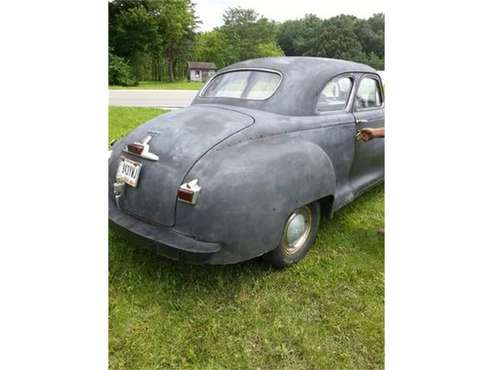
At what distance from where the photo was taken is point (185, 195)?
1.87 m

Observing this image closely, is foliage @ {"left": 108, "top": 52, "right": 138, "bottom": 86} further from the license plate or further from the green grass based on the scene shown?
the license plate

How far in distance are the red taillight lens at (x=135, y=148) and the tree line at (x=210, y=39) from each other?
54cm

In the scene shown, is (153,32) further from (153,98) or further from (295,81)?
(295,81)

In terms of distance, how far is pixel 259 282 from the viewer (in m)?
2.32

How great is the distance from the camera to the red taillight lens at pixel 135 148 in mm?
2137

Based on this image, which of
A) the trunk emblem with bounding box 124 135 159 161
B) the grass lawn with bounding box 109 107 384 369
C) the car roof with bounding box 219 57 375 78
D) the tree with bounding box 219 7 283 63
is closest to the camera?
the grass lawn with bounding box 109 107 384 369

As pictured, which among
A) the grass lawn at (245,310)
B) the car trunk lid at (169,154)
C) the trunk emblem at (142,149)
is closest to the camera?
the grass lawn at (245,310)

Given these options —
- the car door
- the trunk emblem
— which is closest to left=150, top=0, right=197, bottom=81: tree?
the trunk emblem

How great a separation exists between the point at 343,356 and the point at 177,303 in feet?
3.25

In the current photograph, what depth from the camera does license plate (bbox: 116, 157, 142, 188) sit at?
6.91ft

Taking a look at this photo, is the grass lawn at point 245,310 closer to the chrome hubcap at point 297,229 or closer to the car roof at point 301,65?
the chrome hubcap at point 297,229

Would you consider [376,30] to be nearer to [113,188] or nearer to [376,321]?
[376,321]

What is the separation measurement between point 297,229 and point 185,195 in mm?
922

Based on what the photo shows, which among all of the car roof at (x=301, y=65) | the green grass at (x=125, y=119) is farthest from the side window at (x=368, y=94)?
the green grass at (x=125, y=119)
